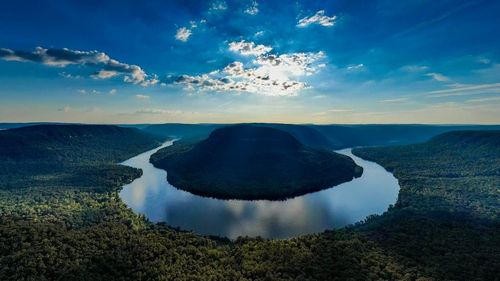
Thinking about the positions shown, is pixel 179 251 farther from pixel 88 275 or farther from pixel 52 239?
pixel 52 239

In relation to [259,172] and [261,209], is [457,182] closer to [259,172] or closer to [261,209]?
[259,172]

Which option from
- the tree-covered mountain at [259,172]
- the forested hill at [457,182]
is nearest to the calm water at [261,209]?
the tree-covered mountain at [259,172]

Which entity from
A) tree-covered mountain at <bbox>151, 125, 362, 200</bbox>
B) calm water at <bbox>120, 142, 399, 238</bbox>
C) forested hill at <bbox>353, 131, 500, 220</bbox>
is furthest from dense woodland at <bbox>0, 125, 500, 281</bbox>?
tree-covered mountain at <bbox>151, 125, 362, 200</bbox>

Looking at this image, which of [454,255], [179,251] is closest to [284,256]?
[179,251]

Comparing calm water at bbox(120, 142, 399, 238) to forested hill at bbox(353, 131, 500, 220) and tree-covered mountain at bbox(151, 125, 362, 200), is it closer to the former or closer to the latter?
tree-covered mountain at bbox(151, 125, 362, 200)

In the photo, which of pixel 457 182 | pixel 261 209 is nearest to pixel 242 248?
pixel 261 209

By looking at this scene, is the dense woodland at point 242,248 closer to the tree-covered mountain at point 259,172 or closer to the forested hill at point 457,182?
the forested hill at point 457,182

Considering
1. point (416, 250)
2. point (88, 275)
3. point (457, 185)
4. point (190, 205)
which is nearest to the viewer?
point (88, 275)
